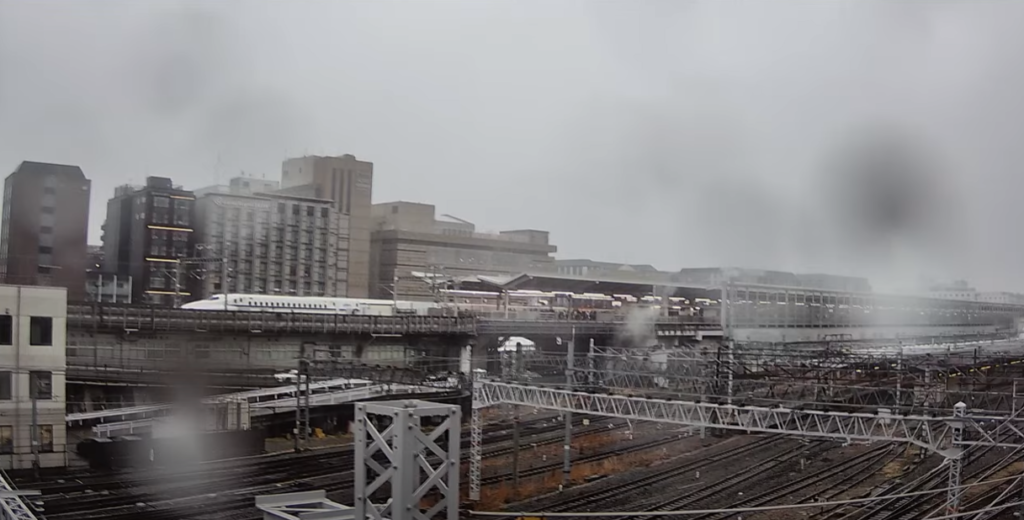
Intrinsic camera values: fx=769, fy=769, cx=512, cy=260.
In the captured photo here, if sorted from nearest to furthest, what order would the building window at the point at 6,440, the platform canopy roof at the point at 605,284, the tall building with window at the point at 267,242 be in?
the building window at the point at 6,440
the tall building with window at the point at 267,242
the platform canopy roof at the point at 605,284

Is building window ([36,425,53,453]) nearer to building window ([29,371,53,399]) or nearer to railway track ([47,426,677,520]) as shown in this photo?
building window ([29,371,53,399])

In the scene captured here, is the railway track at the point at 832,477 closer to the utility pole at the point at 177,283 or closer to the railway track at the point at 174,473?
the railway track at the point at 174,473

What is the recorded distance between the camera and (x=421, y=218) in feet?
36.5

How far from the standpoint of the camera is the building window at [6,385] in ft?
20.8

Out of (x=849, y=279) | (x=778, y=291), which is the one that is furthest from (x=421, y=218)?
(x=849, y=279)

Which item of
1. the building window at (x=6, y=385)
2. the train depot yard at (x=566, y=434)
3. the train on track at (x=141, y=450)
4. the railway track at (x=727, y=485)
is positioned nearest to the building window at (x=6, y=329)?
the building window at (x=6, y=385)

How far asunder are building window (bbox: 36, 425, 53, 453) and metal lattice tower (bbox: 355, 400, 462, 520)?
446 cm

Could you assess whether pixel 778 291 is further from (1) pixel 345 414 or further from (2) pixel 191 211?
(2) pixel 191 211

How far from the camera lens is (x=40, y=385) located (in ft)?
21.9

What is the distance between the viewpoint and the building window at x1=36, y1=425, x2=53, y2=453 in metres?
6.49

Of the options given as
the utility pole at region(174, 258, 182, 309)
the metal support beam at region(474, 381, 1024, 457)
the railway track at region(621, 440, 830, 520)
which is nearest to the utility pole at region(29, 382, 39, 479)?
the utility pole at region(174, 258, 182, 309)

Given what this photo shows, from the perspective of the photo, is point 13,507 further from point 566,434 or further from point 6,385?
point 566,434

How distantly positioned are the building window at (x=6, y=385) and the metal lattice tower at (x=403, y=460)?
4497 millimetres

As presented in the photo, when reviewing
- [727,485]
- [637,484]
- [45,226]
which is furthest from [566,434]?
[45,226]
